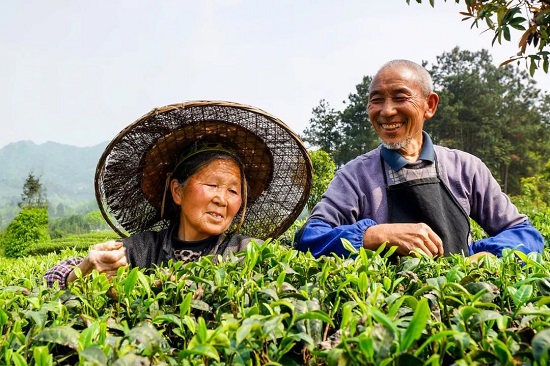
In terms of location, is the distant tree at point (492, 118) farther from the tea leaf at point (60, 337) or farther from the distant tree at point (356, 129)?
the tea leaf at point (60, 337)

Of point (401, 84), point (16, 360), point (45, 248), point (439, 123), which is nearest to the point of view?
point (16, 360)

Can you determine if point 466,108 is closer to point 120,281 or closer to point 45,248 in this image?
point 45,248

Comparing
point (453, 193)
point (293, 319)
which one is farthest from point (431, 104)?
point (293, 319)

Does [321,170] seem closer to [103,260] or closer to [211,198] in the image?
[211,198]

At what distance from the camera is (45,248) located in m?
13.8

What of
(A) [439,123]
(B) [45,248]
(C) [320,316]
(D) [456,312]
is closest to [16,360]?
(C) [320,316]

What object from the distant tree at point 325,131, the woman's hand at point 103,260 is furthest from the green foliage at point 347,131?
the woman's hand at point 103,260

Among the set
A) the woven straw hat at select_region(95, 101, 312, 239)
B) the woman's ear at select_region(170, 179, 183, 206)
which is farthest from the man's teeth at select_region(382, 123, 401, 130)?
the woman's ear at select_region(170, 179, 183, 206)

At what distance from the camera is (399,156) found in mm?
2285

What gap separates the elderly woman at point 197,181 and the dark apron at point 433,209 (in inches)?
21.8

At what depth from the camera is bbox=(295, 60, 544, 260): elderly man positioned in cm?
218

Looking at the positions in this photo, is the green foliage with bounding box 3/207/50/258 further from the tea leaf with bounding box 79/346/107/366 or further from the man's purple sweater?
the tea leaf with bounding box 79/346/107/366

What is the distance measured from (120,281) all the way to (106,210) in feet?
5.40

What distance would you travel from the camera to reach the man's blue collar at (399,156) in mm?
2256
